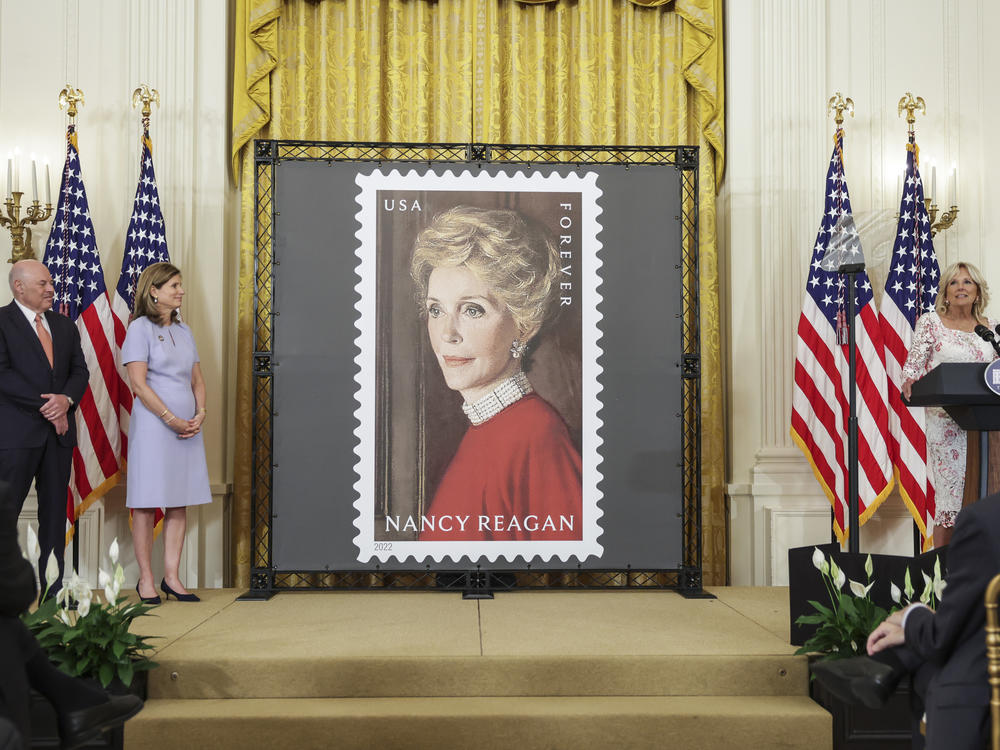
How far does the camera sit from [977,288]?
4.63m

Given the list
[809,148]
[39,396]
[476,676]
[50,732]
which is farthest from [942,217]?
[50,732]

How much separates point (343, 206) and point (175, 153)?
1400 millimetres

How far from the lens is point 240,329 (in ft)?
18.7

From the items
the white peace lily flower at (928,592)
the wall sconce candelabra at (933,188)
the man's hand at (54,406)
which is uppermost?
the wall sconce candelabra at (933,188)

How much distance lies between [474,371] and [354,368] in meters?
0.64

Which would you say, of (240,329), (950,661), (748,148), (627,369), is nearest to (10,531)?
(950,661)

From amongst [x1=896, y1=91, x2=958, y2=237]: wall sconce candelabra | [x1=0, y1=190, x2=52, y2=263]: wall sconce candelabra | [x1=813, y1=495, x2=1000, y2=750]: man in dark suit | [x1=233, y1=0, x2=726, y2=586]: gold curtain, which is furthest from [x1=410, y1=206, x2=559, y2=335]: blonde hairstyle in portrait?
[x1=813, y1=495, x2=1000, y2=750]: man in dark suit

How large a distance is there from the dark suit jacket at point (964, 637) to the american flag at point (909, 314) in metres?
3.59

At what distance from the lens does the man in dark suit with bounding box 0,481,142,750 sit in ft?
5.78

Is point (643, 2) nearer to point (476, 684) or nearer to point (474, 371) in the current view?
point (474, 371)

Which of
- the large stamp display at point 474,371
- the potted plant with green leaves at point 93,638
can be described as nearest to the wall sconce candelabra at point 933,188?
the large stamp display at point 474,371

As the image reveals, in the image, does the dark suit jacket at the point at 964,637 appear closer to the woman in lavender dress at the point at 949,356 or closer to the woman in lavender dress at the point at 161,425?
the woman in lavender dress at the point at 949,356

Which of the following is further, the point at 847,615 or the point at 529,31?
the point at 529,31

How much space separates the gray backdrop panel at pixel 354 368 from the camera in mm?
4844
